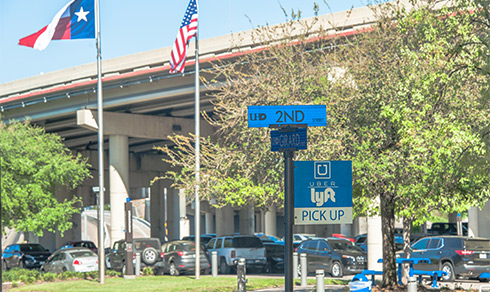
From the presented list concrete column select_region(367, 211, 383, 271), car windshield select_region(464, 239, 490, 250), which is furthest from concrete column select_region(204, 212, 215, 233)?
car windshield select_region(464, 239, 490, 250)

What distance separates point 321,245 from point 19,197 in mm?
13254

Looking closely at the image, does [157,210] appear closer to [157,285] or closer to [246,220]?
[246,220]

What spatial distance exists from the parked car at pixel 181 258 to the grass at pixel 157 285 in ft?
9.83

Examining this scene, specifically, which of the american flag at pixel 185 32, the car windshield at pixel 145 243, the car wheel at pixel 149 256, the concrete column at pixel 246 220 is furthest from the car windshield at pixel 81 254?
the concrete column at pixel 246 220

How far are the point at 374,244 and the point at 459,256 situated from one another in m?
6.18

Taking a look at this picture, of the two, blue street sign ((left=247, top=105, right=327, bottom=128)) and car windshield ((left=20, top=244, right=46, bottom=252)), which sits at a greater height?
blue street sign ((left=247, top=105, right=327, bottom=128))

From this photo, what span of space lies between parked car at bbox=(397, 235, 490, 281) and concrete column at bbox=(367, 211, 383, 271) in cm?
460

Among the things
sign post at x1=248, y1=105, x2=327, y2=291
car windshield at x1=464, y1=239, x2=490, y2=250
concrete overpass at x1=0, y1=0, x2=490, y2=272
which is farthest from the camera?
concrete overpass at x1=0, y1=0, x2=490, y2=272

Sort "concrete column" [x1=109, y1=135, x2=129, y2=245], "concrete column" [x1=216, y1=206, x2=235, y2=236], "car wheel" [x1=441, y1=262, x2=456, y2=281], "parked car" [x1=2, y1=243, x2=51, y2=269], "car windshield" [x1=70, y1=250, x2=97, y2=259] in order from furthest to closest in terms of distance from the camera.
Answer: "concrete column" [x1=216, y1=206, x2=235, y2=236], "concrete column" [x1=109, y1=135, x2=129, y2=245], "parked car" [x1=2, y1=243, x2=51, y2=269], "car windshield" [x1=70, y1=250, x2=97, y2=259], "car wheel" [x1=441, y1=262, x2=456, y2=281]

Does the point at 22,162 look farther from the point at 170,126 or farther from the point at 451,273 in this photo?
the point at 451,273

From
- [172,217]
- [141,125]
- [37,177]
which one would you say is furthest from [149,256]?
[172,217]

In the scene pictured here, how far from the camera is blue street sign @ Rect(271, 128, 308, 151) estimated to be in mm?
11359

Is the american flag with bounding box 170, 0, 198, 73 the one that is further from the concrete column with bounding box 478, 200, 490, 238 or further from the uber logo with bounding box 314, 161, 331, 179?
the uber logo with bounding box 314, 161, 331, 179

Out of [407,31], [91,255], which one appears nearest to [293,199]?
[407,31]
